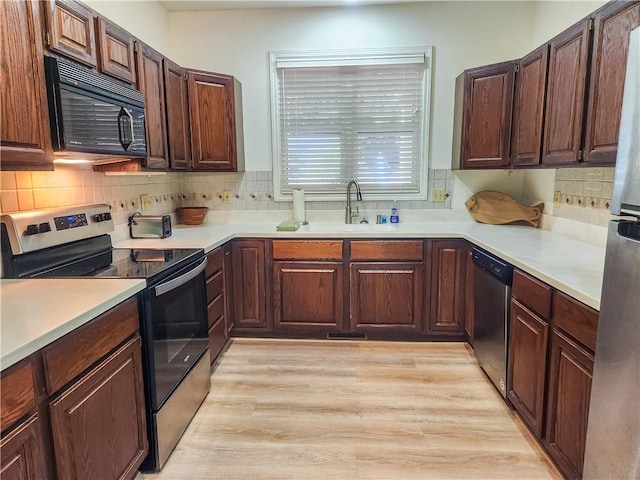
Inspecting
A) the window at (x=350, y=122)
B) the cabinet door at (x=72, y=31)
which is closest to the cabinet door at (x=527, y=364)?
the window at (x=350, y=122)

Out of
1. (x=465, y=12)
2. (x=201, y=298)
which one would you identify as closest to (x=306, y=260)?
(x=201, y=298)

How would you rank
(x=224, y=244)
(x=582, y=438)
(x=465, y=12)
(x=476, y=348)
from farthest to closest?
(x=465, y=12), (x=224, y=244), (x=476, y=348), (x=582, y=438)

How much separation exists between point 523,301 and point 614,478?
34.2 inches

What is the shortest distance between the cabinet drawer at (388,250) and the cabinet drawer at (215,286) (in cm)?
99

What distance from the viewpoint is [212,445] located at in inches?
78.6

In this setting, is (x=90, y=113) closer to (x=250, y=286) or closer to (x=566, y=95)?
(x=250, y=286)

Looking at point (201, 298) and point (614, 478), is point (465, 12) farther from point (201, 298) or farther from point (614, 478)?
point (614, 478)

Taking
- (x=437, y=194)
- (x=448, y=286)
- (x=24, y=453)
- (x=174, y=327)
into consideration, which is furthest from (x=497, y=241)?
(x=24, y=453)

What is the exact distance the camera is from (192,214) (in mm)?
3438

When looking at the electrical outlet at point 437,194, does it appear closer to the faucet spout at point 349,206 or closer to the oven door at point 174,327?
the faucet spout at point 349,206

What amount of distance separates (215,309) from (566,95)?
247cm

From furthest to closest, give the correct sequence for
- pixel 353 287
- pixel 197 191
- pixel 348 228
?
pixel 197 191, pixel 348 228, pixel 353 287

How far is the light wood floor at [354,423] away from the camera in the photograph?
1831 mm

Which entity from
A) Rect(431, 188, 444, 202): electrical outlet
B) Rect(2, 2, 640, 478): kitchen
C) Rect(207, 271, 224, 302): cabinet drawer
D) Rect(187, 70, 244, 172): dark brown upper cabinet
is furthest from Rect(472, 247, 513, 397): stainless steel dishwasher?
Rect(187, 70, 244, 172): dark brown upper cabinet
